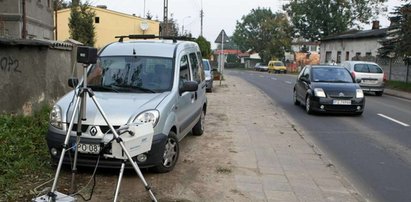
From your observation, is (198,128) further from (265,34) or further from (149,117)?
(265,34)

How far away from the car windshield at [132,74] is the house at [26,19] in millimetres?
10401

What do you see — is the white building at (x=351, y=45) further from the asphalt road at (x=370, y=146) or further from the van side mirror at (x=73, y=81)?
the van side mirror at (x=73, y=81)

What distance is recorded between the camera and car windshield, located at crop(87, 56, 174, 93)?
22.7ft

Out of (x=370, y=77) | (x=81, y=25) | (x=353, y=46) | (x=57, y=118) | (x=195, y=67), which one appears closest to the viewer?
(x=57, y=118)

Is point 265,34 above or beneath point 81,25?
above

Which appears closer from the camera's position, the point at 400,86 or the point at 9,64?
the point at 9,64

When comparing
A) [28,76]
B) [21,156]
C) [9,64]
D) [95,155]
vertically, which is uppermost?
[9,64]

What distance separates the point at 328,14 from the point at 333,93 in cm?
5905

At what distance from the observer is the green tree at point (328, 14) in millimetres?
67250

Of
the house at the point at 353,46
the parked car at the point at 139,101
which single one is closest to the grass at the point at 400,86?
the house at the point at 353,46

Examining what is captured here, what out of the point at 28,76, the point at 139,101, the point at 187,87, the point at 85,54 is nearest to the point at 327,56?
the point at 28,76

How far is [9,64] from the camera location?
9.13 meters

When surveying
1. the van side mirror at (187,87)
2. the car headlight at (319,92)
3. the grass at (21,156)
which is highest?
the van side mirror at (187,87)

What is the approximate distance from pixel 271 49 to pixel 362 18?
20.0 metres
